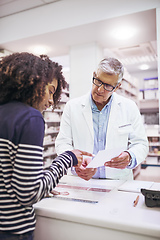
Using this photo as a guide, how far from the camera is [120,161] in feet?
5.50

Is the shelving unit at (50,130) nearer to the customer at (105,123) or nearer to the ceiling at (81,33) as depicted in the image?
the ceiling at (81,33)

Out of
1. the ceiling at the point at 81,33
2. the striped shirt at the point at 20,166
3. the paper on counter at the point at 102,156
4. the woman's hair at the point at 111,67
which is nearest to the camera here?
the striped shirt at the point at 20,166

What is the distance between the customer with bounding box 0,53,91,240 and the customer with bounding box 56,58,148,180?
3.20 ft

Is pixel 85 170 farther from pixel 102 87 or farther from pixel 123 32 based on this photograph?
pixel 123 32

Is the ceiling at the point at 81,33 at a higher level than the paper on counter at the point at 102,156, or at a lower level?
higher

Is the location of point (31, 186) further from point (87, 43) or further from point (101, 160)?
point (87, 43)

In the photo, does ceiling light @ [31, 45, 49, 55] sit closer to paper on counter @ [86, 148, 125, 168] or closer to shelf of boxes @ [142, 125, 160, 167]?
shelf of boxes @ [142, 125, 160, 167]

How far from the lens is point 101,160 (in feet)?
4.51

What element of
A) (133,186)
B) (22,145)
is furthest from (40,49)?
(22,145)

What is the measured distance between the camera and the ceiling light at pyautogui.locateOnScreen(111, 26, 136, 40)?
4.17 metres

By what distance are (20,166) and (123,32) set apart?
403 cm

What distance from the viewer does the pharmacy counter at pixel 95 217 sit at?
40.4 inches

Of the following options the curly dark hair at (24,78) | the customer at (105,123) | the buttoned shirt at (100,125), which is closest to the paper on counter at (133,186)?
the customer at (105,123)

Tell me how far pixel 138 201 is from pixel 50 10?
392cm
